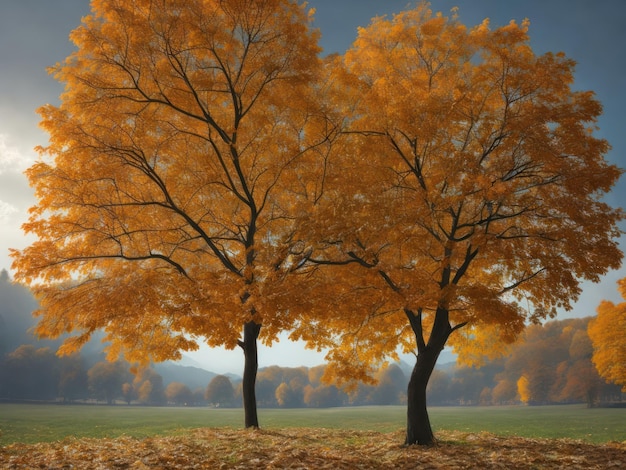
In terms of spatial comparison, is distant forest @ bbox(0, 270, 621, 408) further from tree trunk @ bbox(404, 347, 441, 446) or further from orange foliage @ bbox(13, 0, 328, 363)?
orange foliage @ bbox(13, 0, 328, 363)

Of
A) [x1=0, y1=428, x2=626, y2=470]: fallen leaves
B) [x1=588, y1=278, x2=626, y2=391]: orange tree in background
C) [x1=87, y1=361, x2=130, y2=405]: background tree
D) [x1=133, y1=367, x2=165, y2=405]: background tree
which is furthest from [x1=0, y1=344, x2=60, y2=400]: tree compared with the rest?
[x1=588, y1=278, x2=626, y2=391]: orange tree in background

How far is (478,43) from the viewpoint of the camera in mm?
12898

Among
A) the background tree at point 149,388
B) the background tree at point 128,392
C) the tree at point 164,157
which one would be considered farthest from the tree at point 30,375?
the tree at point 164,157

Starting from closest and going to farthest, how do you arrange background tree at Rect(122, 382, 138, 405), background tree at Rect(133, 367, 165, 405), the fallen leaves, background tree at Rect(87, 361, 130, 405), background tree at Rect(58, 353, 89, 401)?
1. the fallen leaves
2. background tree at Rect(58, 353, 89, 401)
3. background tree at Rect(87, 361, 130, 405)
4. background tree at Rect(122, 382, 138, 405)
5. background tree at Rect(133, 367, 165, 405)

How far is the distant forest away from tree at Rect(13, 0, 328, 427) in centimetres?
4793

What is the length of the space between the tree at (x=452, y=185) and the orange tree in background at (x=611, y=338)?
2643 cm

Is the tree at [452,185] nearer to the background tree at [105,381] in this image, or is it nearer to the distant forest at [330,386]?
the distant forest at [330,386]

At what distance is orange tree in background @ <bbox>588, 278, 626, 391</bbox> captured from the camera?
33438mm

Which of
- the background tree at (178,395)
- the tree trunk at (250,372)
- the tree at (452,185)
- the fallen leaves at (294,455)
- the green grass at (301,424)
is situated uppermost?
the tree at (452,185)

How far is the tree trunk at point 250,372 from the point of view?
1608 centimetres

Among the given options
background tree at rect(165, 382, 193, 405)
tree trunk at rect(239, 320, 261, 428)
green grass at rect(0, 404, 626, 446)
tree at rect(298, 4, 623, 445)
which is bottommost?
background tree at rect(165, 382, 193, 405)

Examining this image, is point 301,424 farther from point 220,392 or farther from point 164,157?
point 220,392

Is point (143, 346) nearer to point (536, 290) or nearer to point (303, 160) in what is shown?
point (303, 160)

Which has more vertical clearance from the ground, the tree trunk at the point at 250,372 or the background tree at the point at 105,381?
the tree trunk at the point at 250,372
